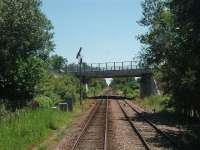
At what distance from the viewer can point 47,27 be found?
1967 inches

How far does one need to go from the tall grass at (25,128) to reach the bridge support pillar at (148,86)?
55358 mm

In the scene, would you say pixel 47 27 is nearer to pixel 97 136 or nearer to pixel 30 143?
pixel 97 136

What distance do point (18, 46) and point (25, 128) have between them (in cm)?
2120

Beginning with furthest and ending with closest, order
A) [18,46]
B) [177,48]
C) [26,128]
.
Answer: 1. [18,46]
2. [177,48]
3. [26,128]

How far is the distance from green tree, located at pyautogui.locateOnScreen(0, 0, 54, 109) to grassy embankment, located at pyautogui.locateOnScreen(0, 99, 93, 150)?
9.46 meters

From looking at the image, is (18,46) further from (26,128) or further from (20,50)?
(26,128)

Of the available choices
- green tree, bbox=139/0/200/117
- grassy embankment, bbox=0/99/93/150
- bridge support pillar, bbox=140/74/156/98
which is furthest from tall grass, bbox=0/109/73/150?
bridge support pillar, bbox=140/74/156/98

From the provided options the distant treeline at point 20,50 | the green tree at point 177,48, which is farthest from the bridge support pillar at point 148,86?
the distant treeline at point 20,50

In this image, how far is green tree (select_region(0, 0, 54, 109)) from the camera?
4653 centimetres

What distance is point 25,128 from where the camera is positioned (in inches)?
1076

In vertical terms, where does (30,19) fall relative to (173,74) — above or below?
above

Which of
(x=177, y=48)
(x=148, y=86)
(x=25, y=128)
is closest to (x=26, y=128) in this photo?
(x=25, y=128)

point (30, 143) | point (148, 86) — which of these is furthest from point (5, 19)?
point (148, 86)

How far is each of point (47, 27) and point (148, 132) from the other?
20798 millimetres
